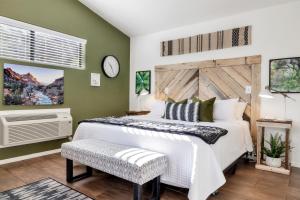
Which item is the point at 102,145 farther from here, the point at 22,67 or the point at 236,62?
the point at 236,62

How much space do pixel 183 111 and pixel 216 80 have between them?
3.43 ft

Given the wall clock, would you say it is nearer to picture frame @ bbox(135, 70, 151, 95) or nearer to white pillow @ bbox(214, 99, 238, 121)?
picture frame @ bbox(135, 70, 151, 95)

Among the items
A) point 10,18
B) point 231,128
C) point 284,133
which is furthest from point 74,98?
point 284,133

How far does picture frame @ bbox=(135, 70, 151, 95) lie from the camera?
15.7 ft

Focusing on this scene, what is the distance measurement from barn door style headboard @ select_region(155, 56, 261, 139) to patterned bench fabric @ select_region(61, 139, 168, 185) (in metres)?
2.19

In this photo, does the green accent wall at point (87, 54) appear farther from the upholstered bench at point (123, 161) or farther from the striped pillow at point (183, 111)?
the striped pillow at point (183, 111)

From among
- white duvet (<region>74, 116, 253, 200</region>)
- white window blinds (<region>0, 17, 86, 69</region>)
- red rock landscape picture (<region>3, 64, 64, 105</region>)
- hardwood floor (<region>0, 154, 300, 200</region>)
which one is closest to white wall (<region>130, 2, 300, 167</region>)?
hardwood floor (<region>0, 154, 300, 200</region>)

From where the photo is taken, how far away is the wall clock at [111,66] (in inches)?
178

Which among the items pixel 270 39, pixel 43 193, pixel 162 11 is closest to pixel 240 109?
pixel 270 39

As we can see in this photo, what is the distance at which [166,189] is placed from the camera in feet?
7.78

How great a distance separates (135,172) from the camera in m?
1.81

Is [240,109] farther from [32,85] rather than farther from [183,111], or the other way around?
[32,85]

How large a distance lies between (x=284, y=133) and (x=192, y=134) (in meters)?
2.02

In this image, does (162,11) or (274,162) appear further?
(162,11)
